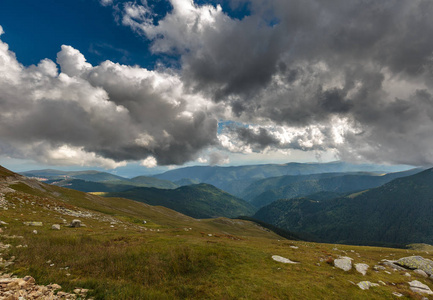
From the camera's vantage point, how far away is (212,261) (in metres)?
19.8

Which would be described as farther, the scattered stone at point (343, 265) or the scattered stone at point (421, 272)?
the scattered stone at point (421, 272)

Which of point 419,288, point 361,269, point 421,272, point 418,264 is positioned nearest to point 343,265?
point 361,269

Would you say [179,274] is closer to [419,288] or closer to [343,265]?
[343,265]

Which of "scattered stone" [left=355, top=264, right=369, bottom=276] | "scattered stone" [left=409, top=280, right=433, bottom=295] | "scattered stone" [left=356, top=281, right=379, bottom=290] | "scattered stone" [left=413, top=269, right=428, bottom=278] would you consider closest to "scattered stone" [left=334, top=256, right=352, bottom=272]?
"scattered stone" [left=355, top=264, right=369, bottom=276]

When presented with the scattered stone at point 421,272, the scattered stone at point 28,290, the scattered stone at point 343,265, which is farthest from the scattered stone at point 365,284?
the scattered stone at point 28,290

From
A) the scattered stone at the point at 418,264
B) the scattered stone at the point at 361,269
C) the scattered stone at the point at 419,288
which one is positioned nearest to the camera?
the scattered stone at the point at 419,288

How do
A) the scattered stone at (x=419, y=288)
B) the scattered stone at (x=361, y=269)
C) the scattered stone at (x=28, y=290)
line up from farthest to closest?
the scattered stone at (x=361, y=269), the scattered stone at (x=419, y=288), the scattered stone at (x=28, y=290)

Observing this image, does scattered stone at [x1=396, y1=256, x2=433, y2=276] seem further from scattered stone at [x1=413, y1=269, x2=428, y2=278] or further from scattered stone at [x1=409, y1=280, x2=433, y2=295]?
scattered stone at [x1=409, y1=280, x2=433, y2=295]

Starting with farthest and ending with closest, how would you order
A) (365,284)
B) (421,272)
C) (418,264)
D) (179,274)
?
(418,264) < (421,272) < (365,284) < (179,274)

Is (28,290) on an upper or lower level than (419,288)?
upper

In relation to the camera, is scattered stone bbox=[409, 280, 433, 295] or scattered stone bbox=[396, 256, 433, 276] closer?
scattered stone bbox=[409, 280, 433, 295]

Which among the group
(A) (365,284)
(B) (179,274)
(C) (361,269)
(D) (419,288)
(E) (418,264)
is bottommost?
(E) (418,264)

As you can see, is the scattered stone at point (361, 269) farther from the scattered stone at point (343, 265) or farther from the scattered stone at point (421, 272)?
the scattered stone at point (421, 272)

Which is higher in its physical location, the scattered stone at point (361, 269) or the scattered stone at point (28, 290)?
the scattered stone at point (28, 290)
